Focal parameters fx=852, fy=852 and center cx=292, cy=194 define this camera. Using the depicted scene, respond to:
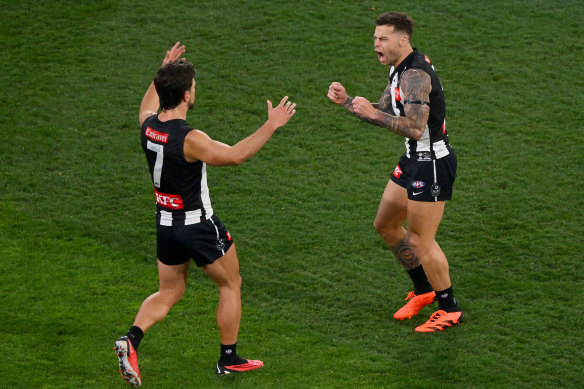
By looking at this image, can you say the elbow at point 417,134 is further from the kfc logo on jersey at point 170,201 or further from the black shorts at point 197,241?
the kfc logo on jersey at point 170,201

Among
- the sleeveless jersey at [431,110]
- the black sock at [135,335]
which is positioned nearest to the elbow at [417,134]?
the sleeveless jersey at [431,110]

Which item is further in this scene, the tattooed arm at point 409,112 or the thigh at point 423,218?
the thigh at point 423,218

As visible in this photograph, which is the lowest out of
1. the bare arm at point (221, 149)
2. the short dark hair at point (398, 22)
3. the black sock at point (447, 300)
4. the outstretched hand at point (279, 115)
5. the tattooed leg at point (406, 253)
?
the black sock at point (447, 300)

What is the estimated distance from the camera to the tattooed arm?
612 centimetres

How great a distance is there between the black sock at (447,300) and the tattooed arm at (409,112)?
129 cm

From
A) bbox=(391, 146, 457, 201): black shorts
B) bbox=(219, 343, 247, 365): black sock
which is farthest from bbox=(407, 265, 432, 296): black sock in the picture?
bbox=(219, 343, 247, 365): black sock

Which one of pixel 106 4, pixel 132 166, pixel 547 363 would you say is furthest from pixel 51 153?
pixel 547 363

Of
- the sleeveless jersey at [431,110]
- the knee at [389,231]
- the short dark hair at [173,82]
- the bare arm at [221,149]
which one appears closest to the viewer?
the bare arm at [221,149]

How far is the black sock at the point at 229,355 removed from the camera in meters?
5.89

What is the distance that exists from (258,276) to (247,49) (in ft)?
16.3

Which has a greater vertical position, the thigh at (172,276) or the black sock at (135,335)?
the thigh at (172,276)

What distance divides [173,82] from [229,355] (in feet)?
6.28

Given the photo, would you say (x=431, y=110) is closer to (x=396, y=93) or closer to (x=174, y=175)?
(x=396, y=93)

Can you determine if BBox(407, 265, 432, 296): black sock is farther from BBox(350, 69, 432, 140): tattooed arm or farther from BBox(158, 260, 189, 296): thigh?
BBox(158, 260, 189, 296): thigh
